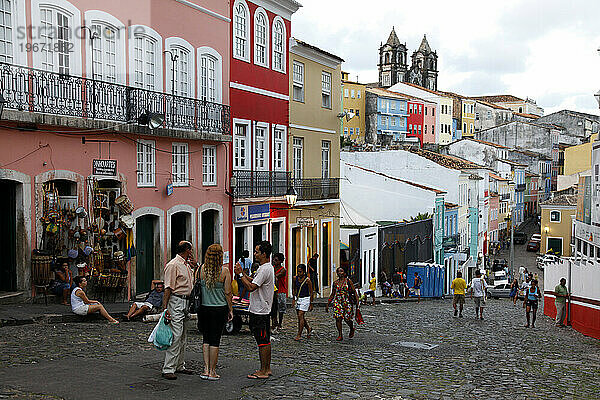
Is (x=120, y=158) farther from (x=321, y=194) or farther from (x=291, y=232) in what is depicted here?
(x=321, y=194)

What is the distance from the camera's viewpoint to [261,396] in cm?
833

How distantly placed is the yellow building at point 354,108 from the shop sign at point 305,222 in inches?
2689

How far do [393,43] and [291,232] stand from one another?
134 m

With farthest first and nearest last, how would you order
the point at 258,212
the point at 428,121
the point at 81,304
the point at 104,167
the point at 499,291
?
the point at 428,121 < the point at 499,291 < the point at 258,212 < the point at 104,167 < the point at 81,304

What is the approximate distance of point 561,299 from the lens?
65.8ft

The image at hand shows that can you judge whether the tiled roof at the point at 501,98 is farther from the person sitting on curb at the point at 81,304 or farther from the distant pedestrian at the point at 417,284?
the person sitting on curb at the point at 81,304

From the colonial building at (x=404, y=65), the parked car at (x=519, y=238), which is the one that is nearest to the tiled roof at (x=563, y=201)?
the parked car at (x=519, y=238)

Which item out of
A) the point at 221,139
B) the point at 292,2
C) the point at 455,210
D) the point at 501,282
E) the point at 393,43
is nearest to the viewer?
the point at 221,139

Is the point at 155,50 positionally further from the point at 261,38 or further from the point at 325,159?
the point at 325,159

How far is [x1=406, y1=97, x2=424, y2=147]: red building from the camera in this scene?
335 ft

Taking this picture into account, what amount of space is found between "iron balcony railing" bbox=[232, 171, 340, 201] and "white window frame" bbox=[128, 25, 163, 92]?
414 centimetres

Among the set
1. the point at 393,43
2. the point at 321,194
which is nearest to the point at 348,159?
the point at 321,194

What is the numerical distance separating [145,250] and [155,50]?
16.0ft

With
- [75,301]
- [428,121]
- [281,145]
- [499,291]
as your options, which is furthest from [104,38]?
[428,121]
